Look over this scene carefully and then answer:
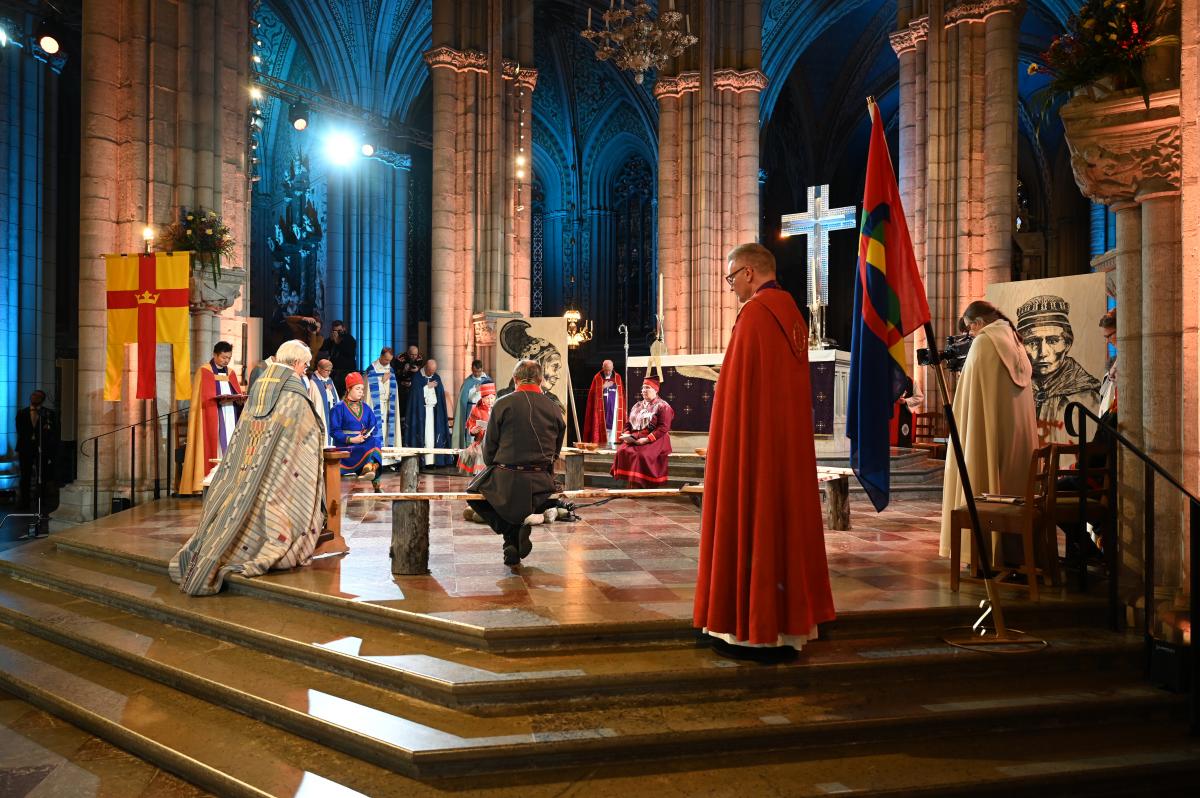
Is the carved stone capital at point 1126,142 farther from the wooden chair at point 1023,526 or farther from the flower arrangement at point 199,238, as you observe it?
the flower arrangement at point 199,238

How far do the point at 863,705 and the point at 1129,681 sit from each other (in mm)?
1441

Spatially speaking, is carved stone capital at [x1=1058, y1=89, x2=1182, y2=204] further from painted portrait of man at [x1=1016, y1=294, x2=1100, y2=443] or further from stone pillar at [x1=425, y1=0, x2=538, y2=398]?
stone pillar at [x1=425, y1=0, x2=538, y2=398]

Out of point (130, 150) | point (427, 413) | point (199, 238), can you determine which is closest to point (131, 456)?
point (199, 238)

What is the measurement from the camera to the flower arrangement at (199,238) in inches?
356

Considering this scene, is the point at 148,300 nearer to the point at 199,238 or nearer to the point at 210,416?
the point at 199,238

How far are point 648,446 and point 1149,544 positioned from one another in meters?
5.68

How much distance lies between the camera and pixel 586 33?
10.7 meters

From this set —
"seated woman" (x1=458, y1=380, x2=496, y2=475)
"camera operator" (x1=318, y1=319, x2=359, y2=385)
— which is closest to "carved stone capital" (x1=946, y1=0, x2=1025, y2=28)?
"seated woman" (x1=458, y1=380, x2=496, y2=475)

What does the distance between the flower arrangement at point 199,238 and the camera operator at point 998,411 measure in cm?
768

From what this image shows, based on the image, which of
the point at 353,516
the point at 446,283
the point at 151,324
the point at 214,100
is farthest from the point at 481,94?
the point at 353,516

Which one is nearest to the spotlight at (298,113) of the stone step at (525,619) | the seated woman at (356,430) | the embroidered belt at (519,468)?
the seated woman at (356,430)

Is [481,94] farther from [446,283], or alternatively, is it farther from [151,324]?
[151,324]

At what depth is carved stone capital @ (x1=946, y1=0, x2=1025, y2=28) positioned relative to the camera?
39.3ft

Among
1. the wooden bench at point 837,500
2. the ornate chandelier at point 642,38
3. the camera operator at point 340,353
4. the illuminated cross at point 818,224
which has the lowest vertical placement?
the wooden bench at point 837,500
